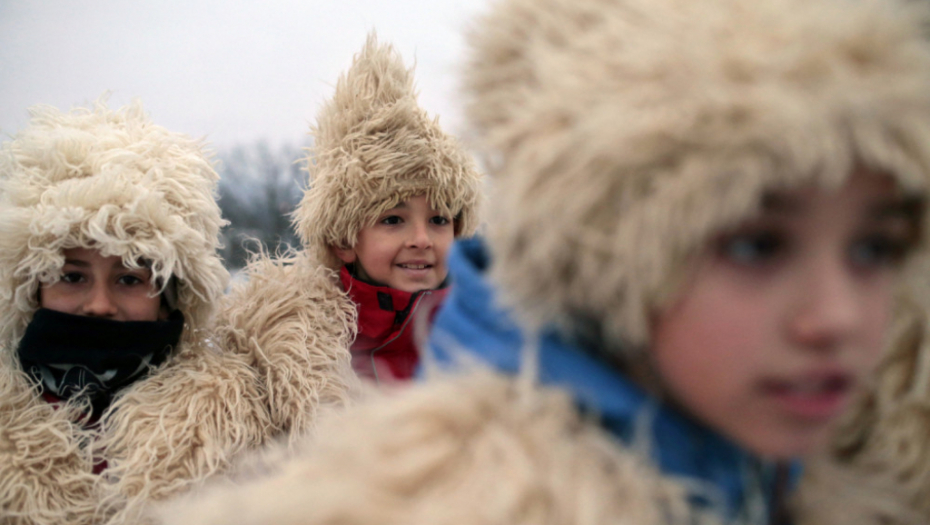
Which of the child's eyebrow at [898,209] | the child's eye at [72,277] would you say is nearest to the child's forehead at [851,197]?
the child's eyebrow at [898,209]

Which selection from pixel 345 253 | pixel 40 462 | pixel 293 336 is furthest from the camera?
pixel 345 253

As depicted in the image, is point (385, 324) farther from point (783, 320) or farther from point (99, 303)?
point (783, 320)

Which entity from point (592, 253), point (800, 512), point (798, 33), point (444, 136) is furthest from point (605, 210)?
point (444, 136)

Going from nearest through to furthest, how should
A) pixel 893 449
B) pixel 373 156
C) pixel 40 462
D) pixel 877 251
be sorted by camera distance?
1. pixel 877 251
2. pixel 893 449
3. pixel 40 462
4. pixel 373 156

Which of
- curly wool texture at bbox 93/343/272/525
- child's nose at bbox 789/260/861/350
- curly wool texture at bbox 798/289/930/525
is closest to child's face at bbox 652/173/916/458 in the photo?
child's nose at bbox 789/260/861/350

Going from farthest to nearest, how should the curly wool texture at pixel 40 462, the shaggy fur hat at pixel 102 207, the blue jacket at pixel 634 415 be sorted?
the shaggy fur hat at pixel 102 207
the curly wool texture at pixel 40 462
the blue jacket at pixel 634 415

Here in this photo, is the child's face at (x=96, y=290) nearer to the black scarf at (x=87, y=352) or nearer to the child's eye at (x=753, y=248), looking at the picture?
the black scarf at (x=87, y=352)

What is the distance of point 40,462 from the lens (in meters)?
1.41

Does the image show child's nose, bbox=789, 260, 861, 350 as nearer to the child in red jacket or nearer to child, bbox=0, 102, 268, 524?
child, bbox=0, 102, 268, 524

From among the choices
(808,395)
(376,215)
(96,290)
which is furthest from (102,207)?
(808,395)

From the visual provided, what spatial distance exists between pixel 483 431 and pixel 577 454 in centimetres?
10

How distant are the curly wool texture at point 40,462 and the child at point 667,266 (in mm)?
966

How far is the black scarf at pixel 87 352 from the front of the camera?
1.48 meters

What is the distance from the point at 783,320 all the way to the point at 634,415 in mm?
182
